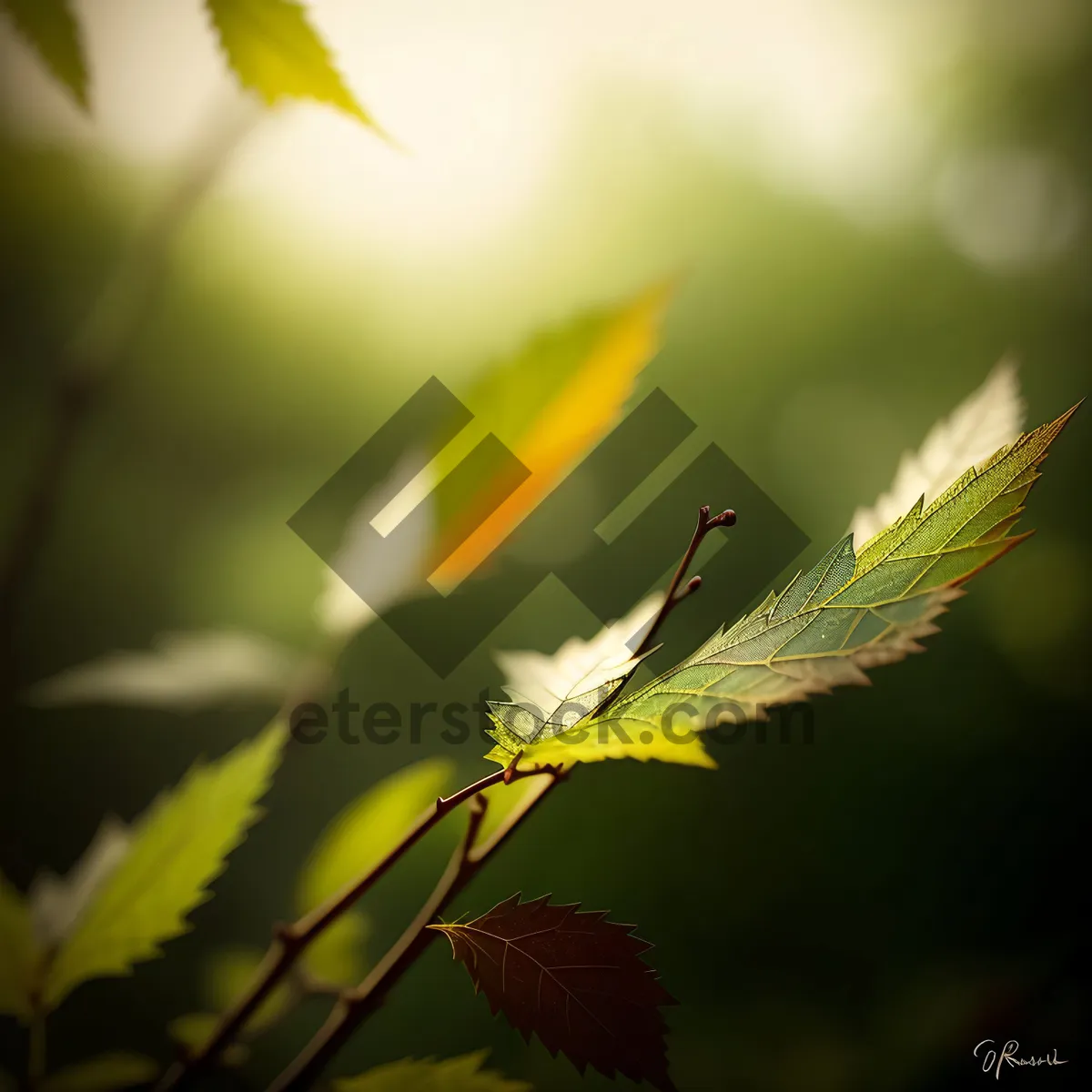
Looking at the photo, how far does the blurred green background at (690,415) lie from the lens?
0.54 m

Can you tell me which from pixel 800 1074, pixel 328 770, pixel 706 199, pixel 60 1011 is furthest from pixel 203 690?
pixel 706 199

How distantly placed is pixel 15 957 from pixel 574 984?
0.76 ft

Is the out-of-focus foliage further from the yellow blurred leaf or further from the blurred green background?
the yellow blurred leaf

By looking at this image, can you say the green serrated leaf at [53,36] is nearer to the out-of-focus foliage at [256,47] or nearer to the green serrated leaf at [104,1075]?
the out-of-focus foliage at [256,47]

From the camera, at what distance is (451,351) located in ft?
2.39

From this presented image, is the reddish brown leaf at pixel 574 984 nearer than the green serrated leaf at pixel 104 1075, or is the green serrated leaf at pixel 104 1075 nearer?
the reddish brown leaf at pixel 574 984

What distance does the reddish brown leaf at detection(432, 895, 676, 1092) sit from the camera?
0.58 ft

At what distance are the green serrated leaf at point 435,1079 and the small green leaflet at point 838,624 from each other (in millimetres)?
132

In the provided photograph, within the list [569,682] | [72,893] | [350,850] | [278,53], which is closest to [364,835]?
[350,850]

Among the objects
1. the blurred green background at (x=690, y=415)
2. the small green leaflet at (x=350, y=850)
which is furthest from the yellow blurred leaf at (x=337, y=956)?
the blurred green background at (x=690, y=415)

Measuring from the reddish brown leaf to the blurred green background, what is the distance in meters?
0.39

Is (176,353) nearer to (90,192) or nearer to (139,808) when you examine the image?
(90,192)

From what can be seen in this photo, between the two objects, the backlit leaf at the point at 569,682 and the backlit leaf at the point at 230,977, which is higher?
the backlit leaf at the point at 569,682

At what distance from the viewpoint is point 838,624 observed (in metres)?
0.16
